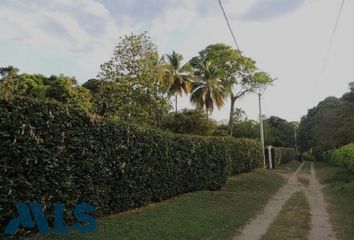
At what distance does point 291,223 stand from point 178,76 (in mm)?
37471

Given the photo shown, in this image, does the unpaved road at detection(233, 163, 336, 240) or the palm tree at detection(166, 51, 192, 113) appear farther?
the palm tree at detection(166, 51, 192, 113)

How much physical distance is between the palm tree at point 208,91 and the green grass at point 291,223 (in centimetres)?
3291

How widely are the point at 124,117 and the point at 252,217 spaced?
13208mm

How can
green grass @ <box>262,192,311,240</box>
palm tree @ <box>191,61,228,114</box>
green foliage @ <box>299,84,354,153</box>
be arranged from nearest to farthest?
green grass @ <box>262,192,311,240</box>
green foliage @ <box>299,84,354,153</box>
palm tree @ <box>191,61,228,114</box>

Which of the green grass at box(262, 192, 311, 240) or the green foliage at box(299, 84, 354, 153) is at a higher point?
the green foliage at box(299, 84, 354, 153)

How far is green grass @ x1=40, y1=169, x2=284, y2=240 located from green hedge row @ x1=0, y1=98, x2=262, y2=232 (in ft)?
2.17

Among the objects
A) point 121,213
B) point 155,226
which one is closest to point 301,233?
point 155,226

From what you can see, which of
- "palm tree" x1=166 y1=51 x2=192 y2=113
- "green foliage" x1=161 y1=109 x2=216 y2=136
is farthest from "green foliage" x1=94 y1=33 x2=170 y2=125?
"palm tree" x1=166 y1=51 x2=192 y2=113

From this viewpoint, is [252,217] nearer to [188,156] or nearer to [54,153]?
[188,156]

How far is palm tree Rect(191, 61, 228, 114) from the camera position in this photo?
50.4m

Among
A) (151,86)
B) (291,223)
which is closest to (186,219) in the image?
(291,223)

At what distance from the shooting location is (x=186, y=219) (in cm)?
1177

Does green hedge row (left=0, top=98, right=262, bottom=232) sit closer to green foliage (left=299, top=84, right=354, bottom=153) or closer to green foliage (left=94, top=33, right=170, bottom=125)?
green foliage (left=94, top=33, right=170, bottom=125)

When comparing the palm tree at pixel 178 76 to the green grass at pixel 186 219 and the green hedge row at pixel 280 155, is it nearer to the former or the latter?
the green hedge row at pixel 280 155
